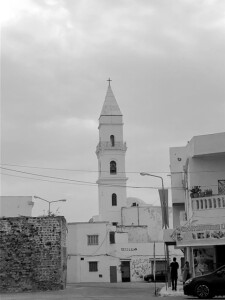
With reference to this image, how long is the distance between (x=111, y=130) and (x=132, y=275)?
23114 mm

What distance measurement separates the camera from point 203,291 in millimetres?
21094

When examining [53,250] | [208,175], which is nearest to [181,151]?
[208,175]

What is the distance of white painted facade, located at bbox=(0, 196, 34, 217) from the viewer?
52.5m

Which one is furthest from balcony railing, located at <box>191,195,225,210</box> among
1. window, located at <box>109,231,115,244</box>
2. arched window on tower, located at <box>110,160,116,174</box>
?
arched window on tower, located at <box>110,160,116,174</box>

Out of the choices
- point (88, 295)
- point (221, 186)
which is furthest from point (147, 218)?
point (88, 295)

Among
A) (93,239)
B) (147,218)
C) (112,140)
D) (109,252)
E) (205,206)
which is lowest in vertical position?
(109,252)

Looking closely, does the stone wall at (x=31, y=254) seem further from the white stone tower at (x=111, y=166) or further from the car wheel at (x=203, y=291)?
the white stone tower at (x=111, y=166)

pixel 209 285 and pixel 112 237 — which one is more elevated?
pixel 112 237

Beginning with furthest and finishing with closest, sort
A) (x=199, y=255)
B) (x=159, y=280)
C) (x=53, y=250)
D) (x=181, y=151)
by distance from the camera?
(x=159, y=280) → (x=181, y=151) → (x=53, y=250) → (x=199, y=255)

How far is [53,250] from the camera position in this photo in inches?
1241

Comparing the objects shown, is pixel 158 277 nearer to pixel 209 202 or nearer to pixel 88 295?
pixel 209 202

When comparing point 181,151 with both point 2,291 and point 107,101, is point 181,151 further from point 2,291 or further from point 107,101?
point 107,101

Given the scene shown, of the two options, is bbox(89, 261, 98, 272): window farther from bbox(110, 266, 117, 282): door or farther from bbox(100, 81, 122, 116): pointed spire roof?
bbox(100, 81, 122, 116): pointed spire roof

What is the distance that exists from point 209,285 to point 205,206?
6.32 metres
